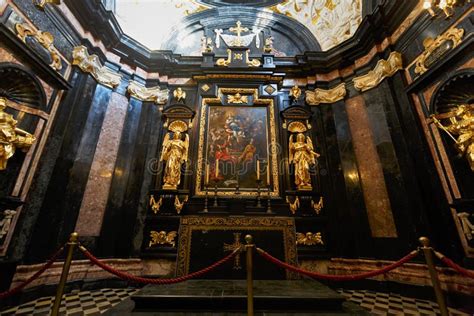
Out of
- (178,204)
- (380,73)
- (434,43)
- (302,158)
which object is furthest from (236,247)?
(434,43)

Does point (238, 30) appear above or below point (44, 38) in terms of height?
above

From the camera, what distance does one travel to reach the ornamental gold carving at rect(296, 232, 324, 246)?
18.9ft

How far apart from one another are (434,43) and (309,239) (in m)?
5.24

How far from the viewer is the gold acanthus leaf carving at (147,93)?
690 cm

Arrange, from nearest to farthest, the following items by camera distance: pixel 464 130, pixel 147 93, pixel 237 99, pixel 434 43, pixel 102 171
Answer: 1. pixel 464 130
2. pixel 434 43
3. pixel 102 171
4. pixel 147 93
5. pixel 237 99

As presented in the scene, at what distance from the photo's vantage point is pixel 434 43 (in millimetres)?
4762

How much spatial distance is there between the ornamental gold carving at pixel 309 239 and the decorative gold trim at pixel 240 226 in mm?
1398

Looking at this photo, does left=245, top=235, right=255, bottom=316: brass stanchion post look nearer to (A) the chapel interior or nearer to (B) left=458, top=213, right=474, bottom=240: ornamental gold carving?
(A) the chapel interior

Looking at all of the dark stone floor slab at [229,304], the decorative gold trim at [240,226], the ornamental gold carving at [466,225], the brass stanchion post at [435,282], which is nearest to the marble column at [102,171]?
the decorative gold trim at [240,226]

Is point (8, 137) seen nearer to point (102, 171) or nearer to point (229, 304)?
point (102, 171)

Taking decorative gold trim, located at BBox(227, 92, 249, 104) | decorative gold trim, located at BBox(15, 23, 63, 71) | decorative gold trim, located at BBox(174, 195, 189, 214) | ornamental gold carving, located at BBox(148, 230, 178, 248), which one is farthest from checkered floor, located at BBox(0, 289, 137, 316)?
decorative gold trim, located at BBox(227, 92, 249, 104)

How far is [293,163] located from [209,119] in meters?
2.95

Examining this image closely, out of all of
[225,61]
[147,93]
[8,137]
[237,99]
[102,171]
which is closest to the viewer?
[8,137]

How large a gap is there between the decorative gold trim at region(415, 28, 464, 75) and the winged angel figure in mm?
6116
